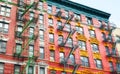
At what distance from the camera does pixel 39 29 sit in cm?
3972

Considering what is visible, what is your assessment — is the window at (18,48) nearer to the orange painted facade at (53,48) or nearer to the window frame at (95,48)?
the orange painted facade at (53,48)

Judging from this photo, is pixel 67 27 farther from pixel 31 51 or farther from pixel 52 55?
pixel 31 51

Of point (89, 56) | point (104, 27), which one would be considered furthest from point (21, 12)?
point (104, 27)

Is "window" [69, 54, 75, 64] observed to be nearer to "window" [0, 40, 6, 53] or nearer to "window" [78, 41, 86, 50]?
"window" [78, 41, 86, 50]

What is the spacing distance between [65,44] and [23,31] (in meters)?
7.72

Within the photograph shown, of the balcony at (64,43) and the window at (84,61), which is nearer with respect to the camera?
the balcony at (64,43)

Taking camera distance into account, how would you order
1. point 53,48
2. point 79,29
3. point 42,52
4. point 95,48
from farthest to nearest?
point 79,29 < point 95,48 < point 53,48 < point 42,52

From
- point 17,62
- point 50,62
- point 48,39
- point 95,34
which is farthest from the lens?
point 95,34

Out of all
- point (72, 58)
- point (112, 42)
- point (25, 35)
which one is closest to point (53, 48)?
point (72, 58)

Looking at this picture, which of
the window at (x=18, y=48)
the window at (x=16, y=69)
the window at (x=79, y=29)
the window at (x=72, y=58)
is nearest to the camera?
the window at (x=16, y=69)

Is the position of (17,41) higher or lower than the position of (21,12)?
lower

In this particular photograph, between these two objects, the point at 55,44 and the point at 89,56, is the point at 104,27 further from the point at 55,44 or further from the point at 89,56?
the point at 55,44

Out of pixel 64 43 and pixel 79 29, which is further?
pixel 79 29

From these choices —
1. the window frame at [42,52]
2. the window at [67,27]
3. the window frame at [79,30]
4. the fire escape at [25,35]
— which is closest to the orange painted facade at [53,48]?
the fire escape at [25,35]
